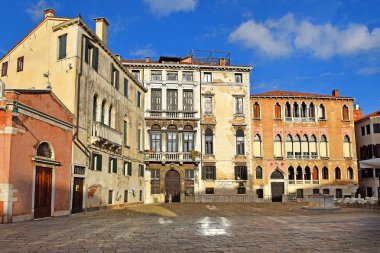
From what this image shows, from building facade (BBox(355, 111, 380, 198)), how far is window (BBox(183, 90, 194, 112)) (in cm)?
2067

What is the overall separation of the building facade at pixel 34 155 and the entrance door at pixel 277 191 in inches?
1036

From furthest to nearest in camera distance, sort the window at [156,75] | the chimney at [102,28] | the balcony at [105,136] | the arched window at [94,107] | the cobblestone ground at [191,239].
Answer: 1. the window at [156,75]
2. the chimney at [102,28]
3. the arched window at [94,107]
4. the balcony at [105,136]
5. the cobblestone ground at [191,239]

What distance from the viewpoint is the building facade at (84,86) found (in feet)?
70.8

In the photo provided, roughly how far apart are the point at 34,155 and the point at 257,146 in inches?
1131

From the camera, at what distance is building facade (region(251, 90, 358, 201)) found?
41.0 m

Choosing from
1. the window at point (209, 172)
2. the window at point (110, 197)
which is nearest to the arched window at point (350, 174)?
the window at point (209, 172)

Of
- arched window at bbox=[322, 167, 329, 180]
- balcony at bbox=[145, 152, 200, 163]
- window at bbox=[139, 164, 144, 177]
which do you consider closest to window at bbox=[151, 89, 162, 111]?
balcony at bbox=[145, 152, 200, 163]

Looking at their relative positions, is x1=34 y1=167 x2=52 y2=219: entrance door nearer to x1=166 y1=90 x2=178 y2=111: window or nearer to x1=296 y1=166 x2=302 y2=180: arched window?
x1=166 y1=90 x2=178 y2=111: window

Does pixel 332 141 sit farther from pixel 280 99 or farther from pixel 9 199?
pixel 9 199

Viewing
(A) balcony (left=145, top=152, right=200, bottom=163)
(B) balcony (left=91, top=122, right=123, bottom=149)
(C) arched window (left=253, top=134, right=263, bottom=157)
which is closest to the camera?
(B) balcony (left=91, top=122, right=123, bottom=149)

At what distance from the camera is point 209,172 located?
3941cm

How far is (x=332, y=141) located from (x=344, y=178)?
4.38 meters

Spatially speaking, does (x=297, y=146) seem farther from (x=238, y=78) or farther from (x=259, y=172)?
(x=238, y=78)

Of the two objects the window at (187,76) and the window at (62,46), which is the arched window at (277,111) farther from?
the window at (62,46)
